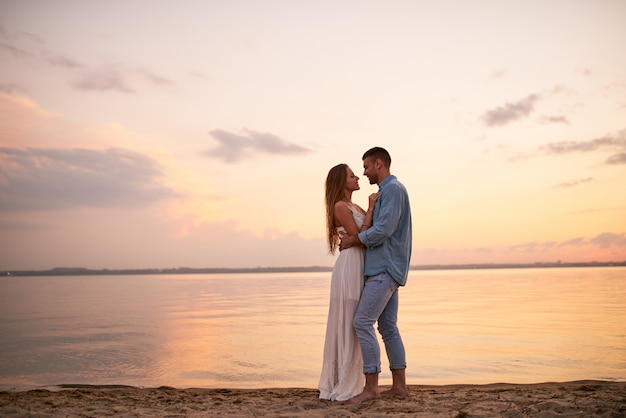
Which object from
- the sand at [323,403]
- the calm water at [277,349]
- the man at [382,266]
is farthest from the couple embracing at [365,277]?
the calm water at [277,349]

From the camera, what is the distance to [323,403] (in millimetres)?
5473

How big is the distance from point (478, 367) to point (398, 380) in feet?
11.1

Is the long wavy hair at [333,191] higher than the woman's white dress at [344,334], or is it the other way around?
the long wavy hair at [333,191]

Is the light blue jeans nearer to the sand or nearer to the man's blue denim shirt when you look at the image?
the man's blue denim shirt

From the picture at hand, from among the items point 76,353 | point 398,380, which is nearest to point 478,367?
point 398,380

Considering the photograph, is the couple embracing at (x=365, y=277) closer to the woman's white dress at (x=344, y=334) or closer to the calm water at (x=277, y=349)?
the woman's white dress at (x=344, y=334)

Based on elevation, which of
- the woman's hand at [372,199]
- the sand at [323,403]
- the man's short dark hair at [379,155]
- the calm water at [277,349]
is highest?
the man's short dark hair at [379,155]

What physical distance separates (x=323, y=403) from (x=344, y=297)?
106cm

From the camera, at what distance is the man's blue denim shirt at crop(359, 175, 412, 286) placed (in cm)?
543

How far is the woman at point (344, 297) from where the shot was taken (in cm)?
562

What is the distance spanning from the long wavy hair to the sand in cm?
176

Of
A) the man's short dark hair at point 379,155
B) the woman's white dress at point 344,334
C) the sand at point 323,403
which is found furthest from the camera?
the man's short dark hair at point 379,155

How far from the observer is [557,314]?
16.2 meters

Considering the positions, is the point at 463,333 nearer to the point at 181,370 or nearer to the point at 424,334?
the point at 424,334
